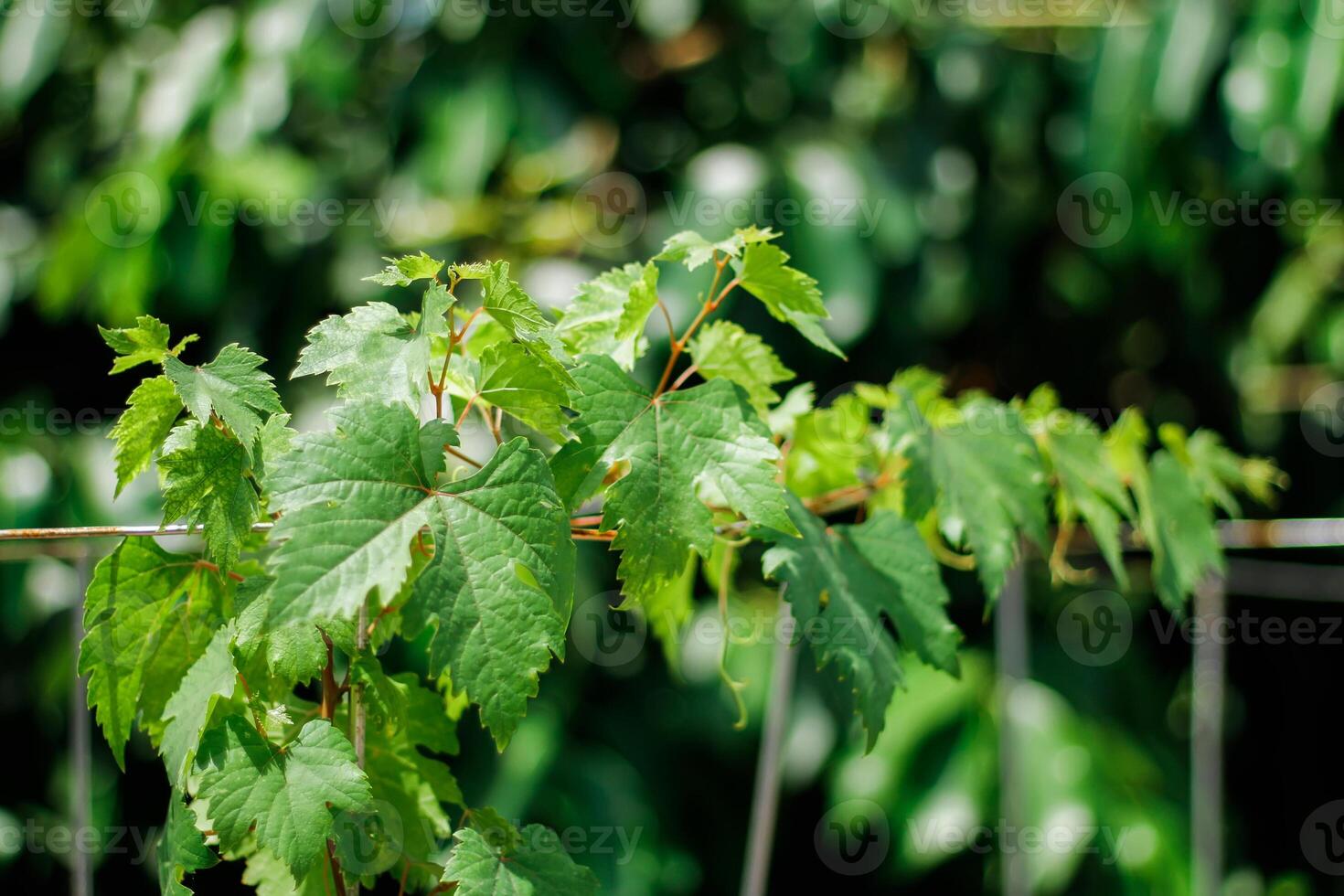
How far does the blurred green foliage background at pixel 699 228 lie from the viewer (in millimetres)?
1641

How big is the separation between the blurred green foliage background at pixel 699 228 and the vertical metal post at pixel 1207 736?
0.09 metres

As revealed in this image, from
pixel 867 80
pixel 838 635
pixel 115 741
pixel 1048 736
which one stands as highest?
pixel 867 80

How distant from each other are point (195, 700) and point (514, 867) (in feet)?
0.53

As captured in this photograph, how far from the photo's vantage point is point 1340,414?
2350mm

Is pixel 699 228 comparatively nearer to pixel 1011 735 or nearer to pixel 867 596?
pixel 1011 735

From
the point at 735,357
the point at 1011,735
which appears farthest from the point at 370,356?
the point at 1011,735

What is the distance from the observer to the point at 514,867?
1.77 feet

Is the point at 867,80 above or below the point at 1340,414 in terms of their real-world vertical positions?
above

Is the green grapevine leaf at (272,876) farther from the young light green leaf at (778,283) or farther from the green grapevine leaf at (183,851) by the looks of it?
the young light green leaf at (778,283)

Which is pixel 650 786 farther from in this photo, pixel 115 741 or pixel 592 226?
pixel 115 741

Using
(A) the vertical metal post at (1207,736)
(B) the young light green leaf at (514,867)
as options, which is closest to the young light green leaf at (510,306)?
(B) the young light green leaf at (514,867)

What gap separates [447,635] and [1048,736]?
1.31 metres

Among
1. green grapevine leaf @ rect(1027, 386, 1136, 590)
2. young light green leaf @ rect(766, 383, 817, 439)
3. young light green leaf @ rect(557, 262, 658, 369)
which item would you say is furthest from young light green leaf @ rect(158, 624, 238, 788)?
green grapevine leaf @ rect(1027, 386, 1136, 590)

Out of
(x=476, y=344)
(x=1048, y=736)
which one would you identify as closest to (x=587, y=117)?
(x=1048, y=736)
